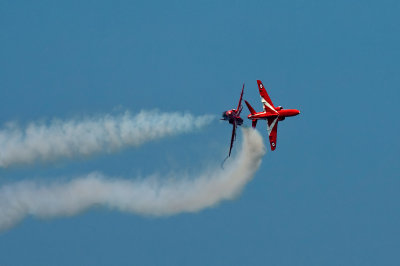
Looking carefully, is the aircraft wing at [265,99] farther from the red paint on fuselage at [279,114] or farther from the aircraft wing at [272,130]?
the aircraft wing at [272,130]

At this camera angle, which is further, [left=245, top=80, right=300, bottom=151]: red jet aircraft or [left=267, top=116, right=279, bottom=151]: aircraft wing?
[left=267, top=116, right=279, bottom=151]: aircraft wing

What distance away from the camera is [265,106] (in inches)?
4370

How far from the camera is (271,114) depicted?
11012cm

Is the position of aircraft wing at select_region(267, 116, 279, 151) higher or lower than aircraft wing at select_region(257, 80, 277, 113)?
lower

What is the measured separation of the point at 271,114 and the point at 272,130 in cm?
162

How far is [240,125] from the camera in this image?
355 feet

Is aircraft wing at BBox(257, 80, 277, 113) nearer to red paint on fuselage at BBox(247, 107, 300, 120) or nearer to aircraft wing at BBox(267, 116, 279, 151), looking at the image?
red paint on fuselage at BBox(247, 107, 300, 120)

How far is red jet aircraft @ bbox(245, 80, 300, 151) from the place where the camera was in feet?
359

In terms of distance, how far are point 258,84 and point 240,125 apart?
613 cm

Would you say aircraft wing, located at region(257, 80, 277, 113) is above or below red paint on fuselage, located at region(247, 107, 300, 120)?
above

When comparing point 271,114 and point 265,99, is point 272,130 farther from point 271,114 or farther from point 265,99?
point 265,99

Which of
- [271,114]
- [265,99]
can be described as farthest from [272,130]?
[265,99]

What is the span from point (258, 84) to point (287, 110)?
14.4 ft

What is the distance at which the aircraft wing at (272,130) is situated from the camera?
11059 cm
